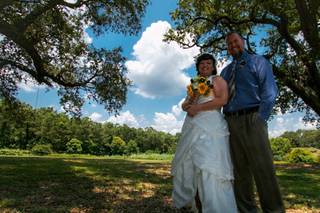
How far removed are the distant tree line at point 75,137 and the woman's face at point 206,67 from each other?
57733 mm

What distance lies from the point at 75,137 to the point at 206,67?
386 ft

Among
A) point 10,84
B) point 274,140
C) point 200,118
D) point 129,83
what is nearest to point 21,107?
point 10,84

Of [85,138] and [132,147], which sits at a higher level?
[85,138]

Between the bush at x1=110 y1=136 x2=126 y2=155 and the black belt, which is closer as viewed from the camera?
the black belt

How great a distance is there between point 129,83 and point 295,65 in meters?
9.42

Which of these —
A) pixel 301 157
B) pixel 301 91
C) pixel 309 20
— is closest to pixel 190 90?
pixel 309 20

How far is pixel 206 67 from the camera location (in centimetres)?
598

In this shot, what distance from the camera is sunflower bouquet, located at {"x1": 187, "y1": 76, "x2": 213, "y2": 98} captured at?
18.8 feet

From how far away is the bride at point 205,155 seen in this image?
5.52 metres

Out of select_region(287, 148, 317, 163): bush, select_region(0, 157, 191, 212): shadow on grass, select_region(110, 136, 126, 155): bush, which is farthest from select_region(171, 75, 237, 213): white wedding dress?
select_region(110, 136, 126, 155): bush

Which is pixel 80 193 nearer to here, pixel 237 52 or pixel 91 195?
pixel 91 195

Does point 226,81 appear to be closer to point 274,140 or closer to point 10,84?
point 10,84

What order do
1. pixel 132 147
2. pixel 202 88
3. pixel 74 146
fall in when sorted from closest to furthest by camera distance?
pixel 202 88 < pixel 74 146 < pixel 132 147

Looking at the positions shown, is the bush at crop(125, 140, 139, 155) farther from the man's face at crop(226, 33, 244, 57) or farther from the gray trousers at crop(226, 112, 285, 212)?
the gray trousers at crop(226, 112, 285, 212)
